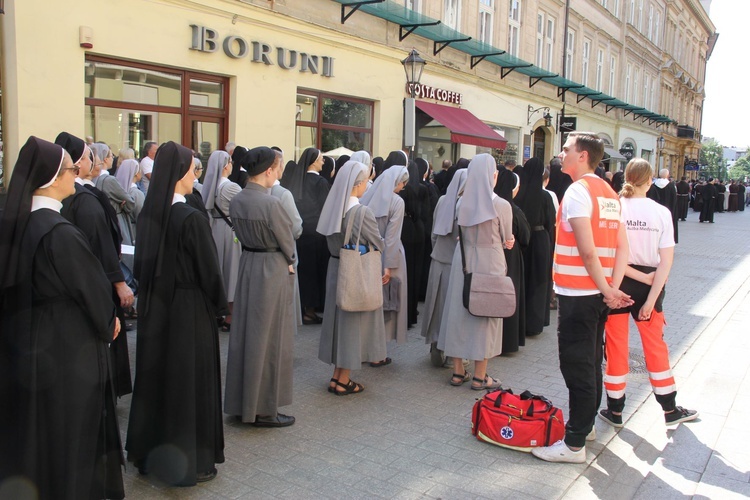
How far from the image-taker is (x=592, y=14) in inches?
1117

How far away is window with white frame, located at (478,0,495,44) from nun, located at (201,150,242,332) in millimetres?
14561

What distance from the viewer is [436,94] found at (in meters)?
17.2

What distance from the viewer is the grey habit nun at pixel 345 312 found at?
509cm

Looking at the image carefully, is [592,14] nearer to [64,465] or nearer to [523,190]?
[523,190]

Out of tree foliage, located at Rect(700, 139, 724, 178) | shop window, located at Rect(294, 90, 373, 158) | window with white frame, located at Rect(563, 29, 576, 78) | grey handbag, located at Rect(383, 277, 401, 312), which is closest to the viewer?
grey handbag, located at Rect(383, 277, 401, 312)

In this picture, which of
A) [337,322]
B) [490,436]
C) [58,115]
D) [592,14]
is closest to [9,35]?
[58,115]

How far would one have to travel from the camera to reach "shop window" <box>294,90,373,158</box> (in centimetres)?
1337

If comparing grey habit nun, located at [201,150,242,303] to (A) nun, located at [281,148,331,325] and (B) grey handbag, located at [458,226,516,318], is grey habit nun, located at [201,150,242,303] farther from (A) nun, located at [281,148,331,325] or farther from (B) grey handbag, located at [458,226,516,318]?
(B) grey handbag, located at [458,226,516,318]

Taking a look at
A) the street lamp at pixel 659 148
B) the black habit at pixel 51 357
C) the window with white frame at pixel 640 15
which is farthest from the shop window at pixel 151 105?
the street lamp at pixel 659 148

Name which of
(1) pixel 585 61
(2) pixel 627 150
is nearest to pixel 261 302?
(1) pixel 585 61

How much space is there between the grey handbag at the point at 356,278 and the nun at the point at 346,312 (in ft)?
0.13

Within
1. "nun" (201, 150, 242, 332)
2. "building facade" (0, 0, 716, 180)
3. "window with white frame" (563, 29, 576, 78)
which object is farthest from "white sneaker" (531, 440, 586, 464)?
"window with white frame" (563, 29, 576, 78)

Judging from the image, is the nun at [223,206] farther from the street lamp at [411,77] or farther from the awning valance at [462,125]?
the awning valance at [462,125]

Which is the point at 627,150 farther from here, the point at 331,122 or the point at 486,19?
the point at 331,122
